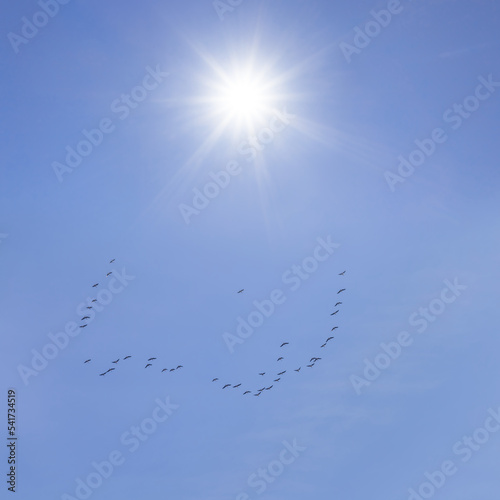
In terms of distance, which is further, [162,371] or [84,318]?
[162,371]

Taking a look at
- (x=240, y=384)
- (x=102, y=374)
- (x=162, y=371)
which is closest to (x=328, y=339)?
(x=240, y=384)

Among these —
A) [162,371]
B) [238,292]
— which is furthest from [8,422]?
[238,292]

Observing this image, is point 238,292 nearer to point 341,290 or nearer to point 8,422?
point 341,290

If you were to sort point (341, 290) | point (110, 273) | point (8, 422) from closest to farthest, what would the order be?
point (8, 422)
point (110, 273)
point (341, 290)

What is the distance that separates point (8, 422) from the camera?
366 ft

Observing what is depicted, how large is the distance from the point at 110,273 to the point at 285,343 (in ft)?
114

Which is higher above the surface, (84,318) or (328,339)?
(84,318)

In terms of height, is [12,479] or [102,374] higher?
[102,374]

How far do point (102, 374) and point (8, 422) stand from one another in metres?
22.5

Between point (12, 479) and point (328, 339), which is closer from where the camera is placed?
point (12, 479)

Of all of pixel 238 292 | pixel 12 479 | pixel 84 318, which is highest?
pixel 84 318

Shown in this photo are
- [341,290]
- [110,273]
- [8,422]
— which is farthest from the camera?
[341,290]

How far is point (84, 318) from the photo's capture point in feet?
408

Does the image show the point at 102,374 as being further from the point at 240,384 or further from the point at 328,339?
the point at 328,339
